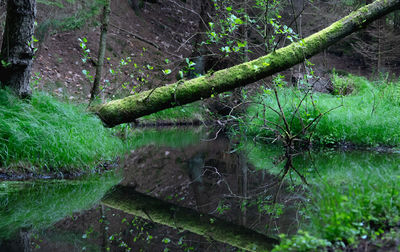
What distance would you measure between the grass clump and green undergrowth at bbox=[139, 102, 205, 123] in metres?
6.98

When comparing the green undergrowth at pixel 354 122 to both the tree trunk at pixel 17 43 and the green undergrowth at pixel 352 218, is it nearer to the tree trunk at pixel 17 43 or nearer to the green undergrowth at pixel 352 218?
the tree trunk at pixel 17 43

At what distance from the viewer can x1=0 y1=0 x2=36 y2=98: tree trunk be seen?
4719 mm

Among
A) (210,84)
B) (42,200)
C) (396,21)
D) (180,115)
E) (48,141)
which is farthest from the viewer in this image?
(396,21)

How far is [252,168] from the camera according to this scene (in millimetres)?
5500

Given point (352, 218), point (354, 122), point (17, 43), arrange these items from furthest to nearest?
1. point (354, 122)
2. point (17, 43)
3. point (352, 218)

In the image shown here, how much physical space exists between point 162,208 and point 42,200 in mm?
1128

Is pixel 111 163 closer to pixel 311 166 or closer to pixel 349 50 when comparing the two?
pixel 311 166

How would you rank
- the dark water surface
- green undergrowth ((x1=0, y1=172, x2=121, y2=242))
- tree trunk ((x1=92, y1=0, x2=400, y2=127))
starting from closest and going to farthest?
the dark water surface, green undergrowth ((x1=0, y1=172, x2=121, y2=242)), tree trunk ((x1=92, y1=0, x2=400, y2=127))

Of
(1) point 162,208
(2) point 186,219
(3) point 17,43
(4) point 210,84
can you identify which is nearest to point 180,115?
(4) point 210,84

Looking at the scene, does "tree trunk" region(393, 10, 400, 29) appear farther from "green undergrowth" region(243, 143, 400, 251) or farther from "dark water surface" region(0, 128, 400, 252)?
"green undergrowth" region(243, 143, 400, 251)

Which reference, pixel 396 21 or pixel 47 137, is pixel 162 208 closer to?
pixel 47 137

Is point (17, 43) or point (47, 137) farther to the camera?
point (17, 43)

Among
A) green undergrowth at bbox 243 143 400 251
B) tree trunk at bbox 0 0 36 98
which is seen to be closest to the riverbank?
tree trunk at bbox 0 0 36 98

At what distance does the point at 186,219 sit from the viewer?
10.4 feet
